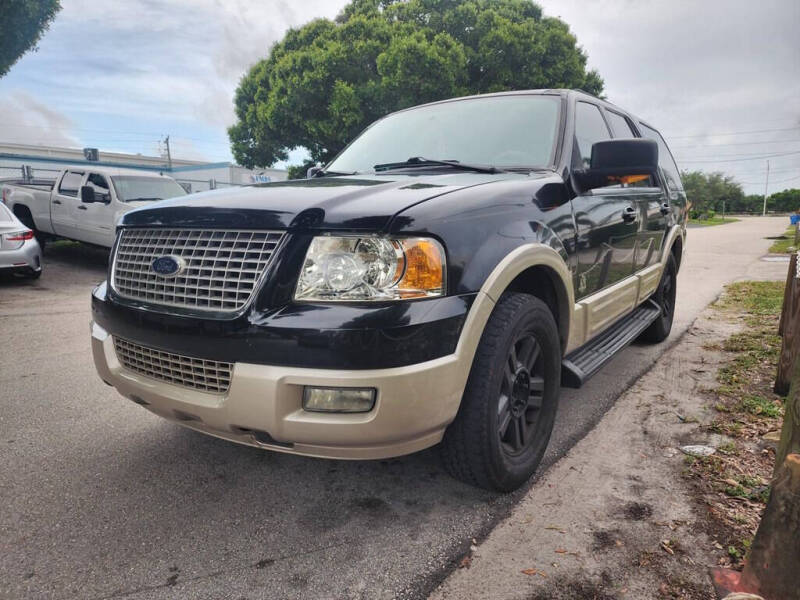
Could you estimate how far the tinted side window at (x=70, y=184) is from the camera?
968 cm

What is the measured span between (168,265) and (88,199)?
7495 mm

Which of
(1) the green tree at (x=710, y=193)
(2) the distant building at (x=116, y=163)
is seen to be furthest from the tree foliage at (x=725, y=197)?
(2) the distant building at (x=116, y=163)

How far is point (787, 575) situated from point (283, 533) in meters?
1.64

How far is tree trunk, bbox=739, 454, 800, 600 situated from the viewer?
153cm

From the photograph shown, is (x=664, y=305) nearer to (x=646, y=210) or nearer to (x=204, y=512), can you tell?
(x=646, y=210)

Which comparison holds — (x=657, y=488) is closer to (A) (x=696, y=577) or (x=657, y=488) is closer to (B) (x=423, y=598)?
(A) (x=696, y=577)

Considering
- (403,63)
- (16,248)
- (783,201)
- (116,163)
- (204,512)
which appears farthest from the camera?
(783,201)

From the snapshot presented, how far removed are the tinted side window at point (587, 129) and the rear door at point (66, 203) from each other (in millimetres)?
9097

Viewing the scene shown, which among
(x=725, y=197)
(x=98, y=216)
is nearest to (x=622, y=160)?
(x=98, y=216)

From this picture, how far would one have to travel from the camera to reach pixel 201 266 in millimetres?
2002

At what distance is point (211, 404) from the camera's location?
1.92m

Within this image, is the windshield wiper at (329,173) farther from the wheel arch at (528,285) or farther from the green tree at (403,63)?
the green tree at (403,63)

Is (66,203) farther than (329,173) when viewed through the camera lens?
Yes

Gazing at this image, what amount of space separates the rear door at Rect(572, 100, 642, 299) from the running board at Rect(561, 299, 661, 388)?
358 mm
